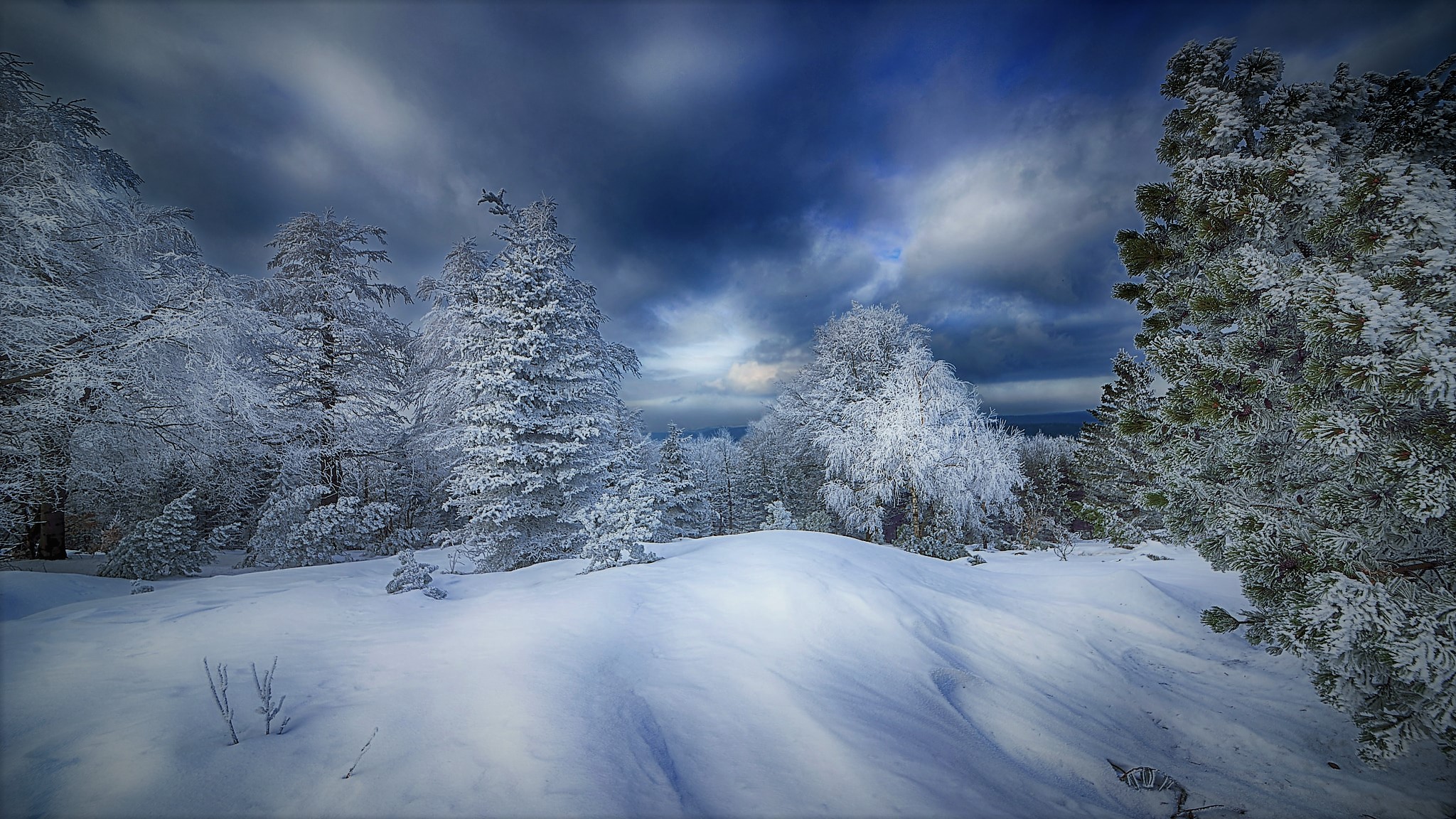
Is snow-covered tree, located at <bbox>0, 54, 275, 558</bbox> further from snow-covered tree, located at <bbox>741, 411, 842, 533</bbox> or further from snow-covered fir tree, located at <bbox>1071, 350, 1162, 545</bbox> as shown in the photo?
snow-covered tree, located at <bbox>741, 411, 842, 533</bbox>

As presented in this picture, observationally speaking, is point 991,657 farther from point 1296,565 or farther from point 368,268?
point 368,268

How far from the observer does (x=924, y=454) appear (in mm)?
14289

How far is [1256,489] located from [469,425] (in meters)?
11.7

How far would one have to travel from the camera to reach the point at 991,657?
15.8 feet

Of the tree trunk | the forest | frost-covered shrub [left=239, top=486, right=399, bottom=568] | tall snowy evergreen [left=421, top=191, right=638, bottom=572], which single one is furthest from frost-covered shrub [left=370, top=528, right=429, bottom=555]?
the tree trunk

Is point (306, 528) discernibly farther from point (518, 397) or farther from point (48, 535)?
point (518, 397)

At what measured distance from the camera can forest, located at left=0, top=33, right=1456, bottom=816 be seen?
2.64 meters

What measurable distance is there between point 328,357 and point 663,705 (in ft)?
43.5

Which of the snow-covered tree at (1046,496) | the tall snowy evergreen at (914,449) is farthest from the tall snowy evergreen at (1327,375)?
the tall snowy evergreen at (914,449)

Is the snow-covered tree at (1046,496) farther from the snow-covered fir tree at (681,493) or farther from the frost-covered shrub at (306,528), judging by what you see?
the frost-covered shrub at (306,528)

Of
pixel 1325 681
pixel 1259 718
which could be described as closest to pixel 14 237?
pixel 1325 681

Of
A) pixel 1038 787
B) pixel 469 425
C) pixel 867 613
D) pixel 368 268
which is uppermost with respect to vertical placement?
pixel 368 268

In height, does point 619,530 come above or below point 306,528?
above

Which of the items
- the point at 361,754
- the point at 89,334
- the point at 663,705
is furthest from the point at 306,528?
the point at 663,705
